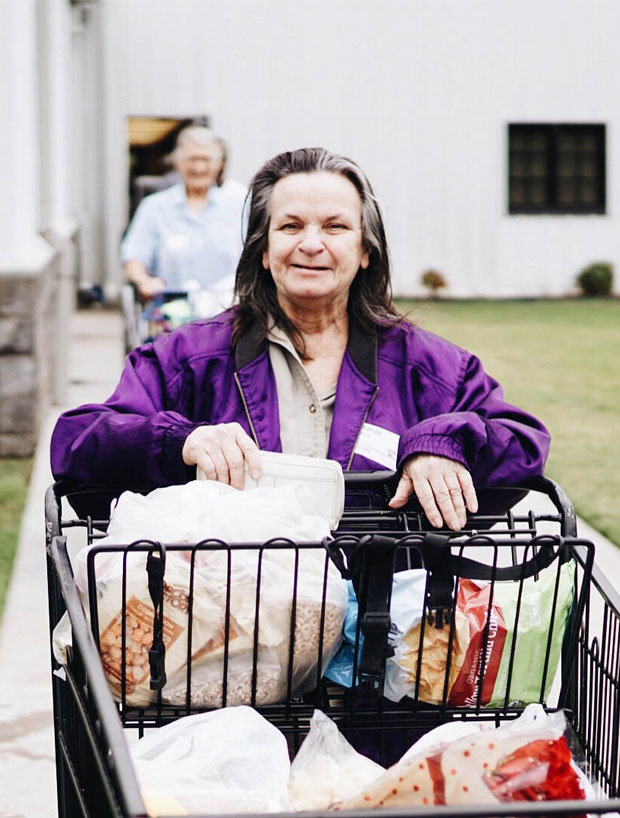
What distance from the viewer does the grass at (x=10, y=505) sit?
6371 mm

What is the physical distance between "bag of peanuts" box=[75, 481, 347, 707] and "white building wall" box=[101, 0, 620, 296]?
20.5m

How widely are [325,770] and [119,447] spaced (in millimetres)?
802

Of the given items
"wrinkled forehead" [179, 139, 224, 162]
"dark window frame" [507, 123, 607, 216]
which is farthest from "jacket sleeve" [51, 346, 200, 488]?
"dark window frame" [507, 123, 607, 216]

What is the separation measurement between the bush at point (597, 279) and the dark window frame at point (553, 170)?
110 cm

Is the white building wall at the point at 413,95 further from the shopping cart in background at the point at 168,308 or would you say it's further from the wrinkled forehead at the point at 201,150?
the shopping cart in background at the point at 168,308

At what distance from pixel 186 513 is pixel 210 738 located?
38 cm

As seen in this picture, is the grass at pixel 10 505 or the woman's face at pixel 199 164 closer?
the grass at pixel 10 505

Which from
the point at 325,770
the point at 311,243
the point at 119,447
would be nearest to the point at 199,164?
the point at 311,243

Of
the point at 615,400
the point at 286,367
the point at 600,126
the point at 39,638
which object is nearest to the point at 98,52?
the point at 600,126

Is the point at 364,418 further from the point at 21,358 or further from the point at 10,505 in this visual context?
the point at 21,358

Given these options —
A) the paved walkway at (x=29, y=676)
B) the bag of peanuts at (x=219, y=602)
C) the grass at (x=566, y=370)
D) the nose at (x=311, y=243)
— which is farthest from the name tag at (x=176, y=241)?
the bag of peanuts at (x=219, y=602)

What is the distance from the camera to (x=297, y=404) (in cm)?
283

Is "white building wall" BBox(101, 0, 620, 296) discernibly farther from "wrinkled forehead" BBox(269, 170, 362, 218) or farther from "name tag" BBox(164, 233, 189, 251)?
"wrinkled forehead" BBox(269, 170, 362, 218)

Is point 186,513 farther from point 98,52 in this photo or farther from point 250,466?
point 98,52
